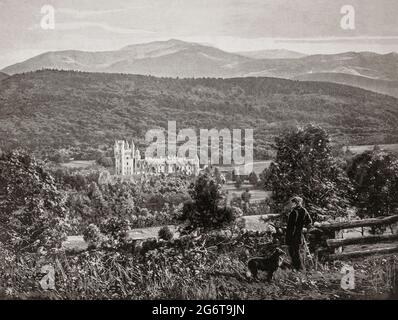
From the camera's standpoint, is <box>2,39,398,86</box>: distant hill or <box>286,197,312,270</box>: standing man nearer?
<box>286,197,312,270</box>: standing man

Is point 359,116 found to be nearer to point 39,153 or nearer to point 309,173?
point 309,173

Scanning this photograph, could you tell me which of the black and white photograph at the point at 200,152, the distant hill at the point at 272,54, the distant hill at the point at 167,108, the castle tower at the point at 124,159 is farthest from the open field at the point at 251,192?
the distant hill at the point at 272,54

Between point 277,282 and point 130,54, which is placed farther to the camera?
A: point 130,54

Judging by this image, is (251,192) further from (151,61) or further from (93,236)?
(151,61)

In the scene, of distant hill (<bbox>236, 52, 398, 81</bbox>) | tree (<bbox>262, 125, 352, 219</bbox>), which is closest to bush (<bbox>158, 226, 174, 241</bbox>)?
tree (<bbox>262, 125, 352, 219</bbox>)

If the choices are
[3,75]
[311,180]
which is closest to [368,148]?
[311,180]

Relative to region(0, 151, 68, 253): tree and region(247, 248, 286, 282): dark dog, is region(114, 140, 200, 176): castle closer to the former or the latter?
region(0, 151, 68, 253): tree
